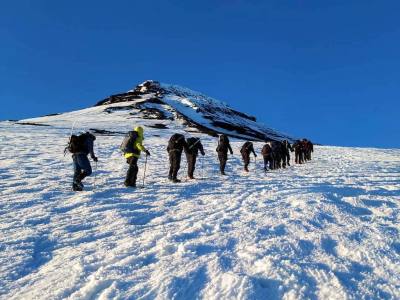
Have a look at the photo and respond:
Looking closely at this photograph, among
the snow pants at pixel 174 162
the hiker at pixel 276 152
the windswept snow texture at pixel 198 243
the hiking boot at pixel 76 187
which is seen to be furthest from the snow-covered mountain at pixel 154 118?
the windswept snow texture at pixel 198 243

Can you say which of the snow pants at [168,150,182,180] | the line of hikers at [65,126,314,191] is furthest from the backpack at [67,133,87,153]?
the snow pants at [168,150,182,180]

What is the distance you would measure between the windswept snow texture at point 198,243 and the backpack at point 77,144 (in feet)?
4.22

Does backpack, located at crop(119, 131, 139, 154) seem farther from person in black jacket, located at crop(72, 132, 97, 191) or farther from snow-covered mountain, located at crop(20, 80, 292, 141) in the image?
snow-covered mountain, located at crop(20, 80, 292, 141)

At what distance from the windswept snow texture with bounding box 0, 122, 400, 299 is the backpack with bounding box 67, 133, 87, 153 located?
129cm

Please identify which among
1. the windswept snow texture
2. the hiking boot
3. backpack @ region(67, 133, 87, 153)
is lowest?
the windswept snow texture

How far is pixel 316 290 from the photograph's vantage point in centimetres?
520

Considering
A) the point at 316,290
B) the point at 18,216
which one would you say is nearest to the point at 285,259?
the point at 316,290

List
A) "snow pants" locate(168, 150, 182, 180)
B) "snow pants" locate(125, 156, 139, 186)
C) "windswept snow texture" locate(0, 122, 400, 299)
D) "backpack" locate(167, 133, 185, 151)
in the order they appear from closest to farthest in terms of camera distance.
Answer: "windswept snow texture" locate(0, 122, 400, 299) < "snow pants" locate(125, 156, 139, 186) < "snow pants" locate(168, 150, 182, 180) < "backpack" locate(167, 133, 185, 151)

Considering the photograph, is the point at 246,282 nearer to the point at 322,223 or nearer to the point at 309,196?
the point at 322,223

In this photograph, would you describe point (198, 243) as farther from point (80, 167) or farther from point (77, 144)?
point (77, 144)

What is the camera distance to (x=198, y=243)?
693 centimetres

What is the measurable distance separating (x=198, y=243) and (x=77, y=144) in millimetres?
6911

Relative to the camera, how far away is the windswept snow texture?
529 cm

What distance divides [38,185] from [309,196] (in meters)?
8.65
